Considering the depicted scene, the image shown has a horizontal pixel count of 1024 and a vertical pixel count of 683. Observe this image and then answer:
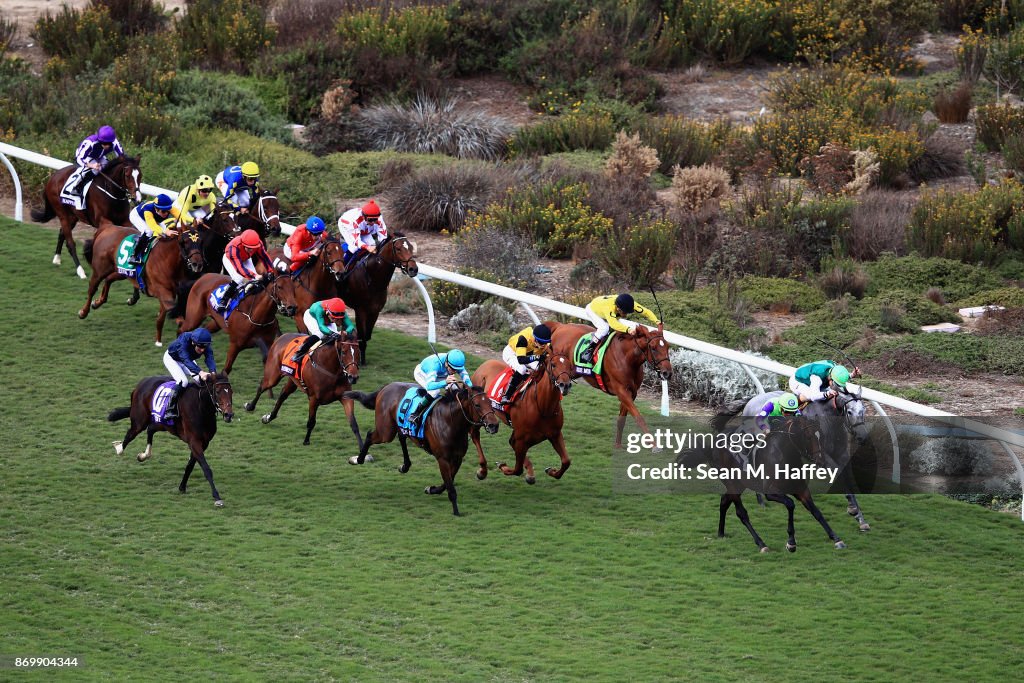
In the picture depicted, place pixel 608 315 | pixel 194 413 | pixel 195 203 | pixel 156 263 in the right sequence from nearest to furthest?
pixel 194 413
pixel 608 315
pixel 156 263
pixel 195 203

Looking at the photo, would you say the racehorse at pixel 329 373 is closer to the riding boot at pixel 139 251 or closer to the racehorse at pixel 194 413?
the racehorse at pixel 194 413

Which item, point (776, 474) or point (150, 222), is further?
point (150, 222)

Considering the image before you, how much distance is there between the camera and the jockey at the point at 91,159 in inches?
677

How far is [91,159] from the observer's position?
17.2 metres

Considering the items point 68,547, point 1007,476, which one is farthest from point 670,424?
point 68,547

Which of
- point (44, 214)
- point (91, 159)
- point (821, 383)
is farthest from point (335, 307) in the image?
point (44, 214)

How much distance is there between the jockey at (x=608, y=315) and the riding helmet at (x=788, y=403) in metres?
1.93

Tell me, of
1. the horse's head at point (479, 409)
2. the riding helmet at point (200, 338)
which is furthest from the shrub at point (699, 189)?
the riding helmet at point (200, 338)

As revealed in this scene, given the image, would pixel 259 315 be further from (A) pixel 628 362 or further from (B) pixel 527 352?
(A) pixel 628 362

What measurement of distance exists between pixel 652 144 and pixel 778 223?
179 inches

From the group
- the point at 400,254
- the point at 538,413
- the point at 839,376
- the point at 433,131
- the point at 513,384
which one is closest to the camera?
the point at 839,376

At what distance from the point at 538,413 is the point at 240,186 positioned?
212 inches

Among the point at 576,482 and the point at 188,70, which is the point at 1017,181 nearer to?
the point at 576,482

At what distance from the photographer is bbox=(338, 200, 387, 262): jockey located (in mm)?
15305
